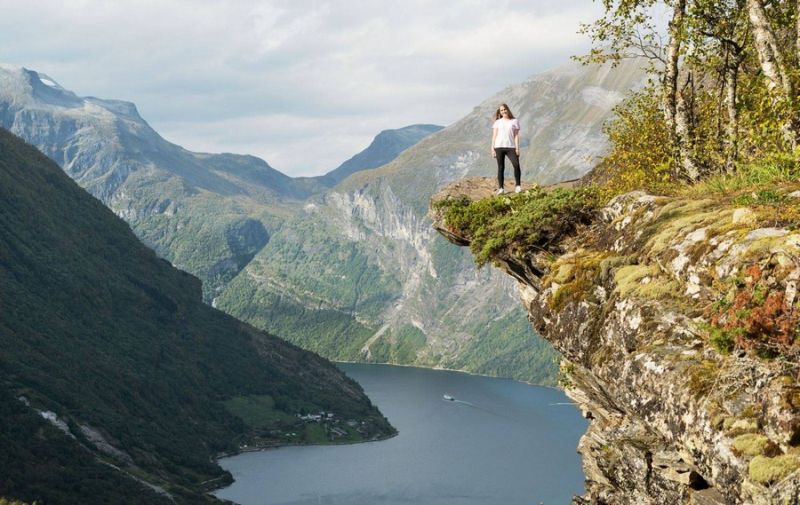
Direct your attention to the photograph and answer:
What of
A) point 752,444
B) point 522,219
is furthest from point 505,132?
point 752,444

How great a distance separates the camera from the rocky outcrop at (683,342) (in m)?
13.3

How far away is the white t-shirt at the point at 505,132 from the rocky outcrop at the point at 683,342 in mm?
6709

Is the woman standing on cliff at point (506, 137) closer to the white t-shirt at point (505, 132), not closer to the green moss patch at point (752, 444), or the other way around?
the white t-shirt at point (505, 132)

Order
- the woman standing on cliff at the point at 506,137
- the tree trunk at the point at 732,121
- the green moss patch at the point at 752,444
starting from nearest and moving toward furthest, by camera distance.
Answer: the green moss patch at the point at 752,444 → the tree trunk at the point at 732,121 → the woman standing on cliff at the point at 506,137

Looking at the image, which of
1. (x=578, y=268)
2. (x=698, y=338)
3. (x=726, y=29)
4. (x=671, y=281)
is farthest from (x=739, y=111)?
(x=698, y=338)

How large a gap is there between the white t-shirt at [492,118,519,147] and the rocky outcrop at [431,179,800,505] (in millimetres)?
6709

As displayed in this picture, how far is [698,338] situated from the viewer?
1583cm

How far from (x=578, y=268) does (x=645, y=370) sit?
5.31 m

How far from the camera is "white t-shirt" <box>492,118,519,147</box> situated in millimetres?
29844

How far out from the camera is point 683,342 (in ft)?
52.8

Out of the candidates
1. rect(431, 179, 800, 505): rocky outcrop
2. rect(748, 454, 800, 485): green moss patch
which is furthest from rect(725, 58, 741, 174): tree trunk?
rect(748, 454, 800, 485): green moss patch

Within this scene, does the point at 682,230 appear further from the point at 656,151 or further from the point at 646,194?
the point at 656,151

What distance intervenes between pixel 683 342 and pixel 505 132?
15268 millimetres

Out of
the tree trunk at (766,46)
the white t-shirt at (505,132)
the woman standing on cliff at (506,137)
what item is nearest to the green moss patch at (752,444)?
the tree trunk at (766,46)
